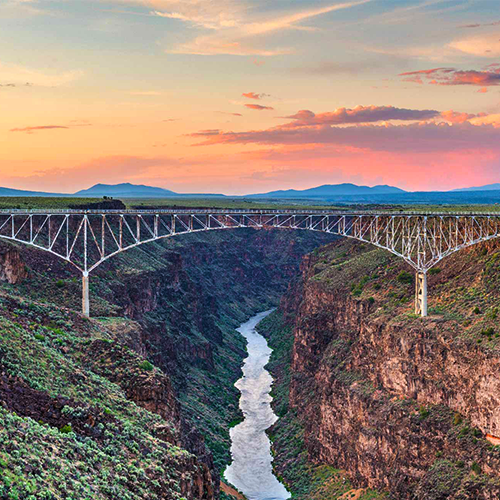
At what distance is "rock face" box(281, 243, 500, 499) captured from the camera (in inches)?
2451

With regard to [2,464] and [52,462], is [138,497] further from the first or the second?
[2,464]

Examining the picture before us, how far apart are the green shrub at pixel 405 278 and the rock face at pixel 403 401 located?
1110 mm

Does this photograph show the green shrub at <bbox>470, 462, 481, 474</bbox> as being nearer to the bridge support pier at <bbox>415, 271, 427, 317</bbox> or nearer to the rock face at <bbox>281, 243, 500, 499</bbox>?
the rock face at <bbox>281, 243, 500, 499</bbox>

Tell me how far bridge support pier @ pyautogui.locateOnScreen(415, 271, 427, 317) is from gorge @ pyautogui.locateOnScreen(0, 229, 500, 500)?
3.58 ft

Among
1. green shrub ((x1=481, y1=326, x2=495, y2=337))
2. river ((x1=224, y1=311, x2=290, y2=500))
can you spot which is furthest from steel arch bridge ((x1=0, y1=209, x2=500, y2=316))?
river ((x1=224, y1=311, x2=290, y2=500))

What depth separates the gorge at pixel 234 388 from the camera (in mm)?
42656

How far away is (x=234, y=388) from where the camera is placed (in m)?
111

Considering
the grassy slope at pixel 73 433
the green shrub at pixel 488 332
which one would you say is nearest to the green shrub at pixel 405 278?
the green shrub at pixel 488 332

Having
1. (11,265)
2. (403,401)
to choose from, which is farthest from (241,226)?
(403,401)

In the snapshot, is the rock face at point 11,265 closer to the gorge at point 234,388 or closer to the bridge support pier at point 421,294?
the gorge at point 234,388

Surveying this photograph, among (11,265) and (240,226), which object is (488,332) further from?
(11,265)

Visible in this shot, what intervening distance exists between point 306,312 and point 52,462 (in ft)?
240

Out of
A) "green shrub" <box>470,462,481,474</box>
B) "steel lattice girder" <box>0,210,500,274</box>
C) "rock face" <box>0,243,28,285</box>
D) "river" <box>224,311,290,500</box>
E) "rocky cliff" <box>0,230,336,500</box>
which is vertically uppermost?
"steel lattice girder" <box>0,210,500,274</box>

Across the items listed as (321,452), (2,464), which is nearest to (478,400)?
(321,452)
